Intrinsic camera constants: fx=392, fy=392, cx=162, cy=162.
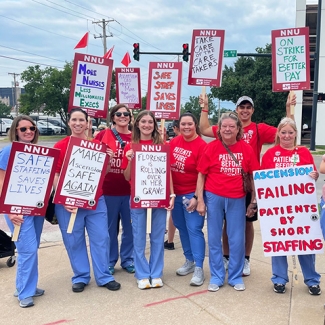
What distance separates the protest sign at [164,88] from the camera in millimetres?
5781

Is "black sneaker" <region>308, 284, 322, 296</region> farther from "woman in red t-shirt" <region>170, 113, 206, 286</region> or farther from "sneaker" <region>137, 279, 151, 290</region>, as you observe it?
"sneaker" <region>137, 279, 151, 290</region>

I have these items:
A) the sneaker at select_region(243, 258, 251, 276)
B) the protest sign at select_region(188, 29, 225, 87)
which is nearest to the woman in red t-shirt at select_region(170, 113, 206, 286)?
the sneaker at select_region(243, 258, 251, 276)

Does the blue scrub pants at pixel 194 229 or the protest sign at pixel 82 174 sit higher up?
the protest sign at pixel 82 174

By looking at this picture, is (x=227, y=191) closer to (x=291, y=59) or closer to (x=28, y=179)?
(x=28, y=179)

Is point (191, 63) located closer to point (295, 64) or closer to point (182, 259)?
point (295, 64)

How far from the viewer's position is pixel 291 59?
17.8ft

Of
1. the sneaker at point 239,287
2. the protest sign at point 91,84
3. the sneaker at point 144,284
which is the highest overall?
the protest sign at point 91,84

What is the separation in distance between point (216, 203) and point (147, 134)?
1.07 meters

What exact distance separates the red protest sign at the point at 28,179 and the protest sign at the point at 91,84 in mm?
1762

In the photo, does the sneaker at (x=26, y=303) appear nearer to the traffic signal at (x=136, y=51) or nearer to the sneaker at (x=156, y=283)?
the sneaker at (x=156, y=283)

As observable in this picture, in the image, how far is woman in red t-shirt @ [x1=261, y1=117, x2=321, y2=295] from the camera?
13.1 ft

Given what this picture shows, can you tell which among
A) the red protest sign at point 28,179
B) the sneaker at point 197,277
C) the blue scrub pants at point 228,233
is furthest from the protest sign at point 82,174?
the sneaker at point 197,277

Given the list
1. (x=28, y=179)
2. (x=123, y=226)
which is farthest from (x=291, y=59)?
(x=28, y=179)

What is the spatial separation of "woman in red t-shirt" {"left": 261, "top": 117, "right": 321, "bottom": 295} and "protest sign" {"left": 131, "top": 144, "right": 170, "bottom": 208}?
3.48 ft
